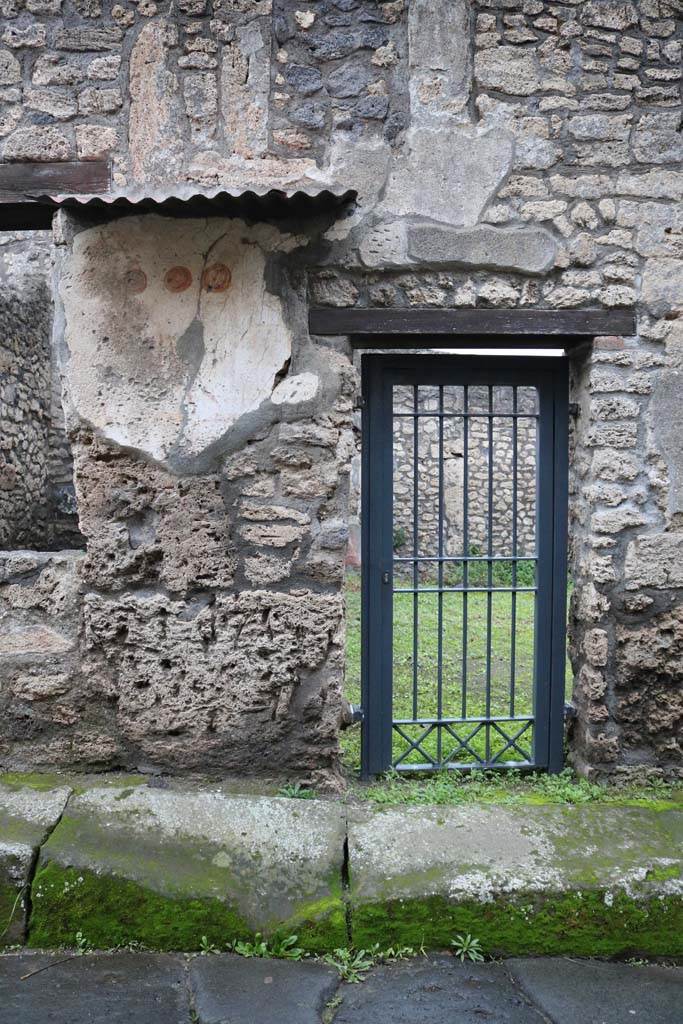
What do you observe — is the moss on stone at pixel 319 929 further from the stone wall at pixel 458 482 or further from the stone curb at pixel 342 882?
the stone wall at pixel 458 482

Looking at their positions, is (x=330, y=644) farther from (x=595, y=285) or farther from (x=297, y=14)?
(x=297, y=14)

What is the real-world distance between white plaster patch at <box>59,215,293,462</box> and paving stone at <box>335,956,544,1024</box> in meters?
2.01

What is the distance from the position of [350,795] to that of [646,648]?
1.43m

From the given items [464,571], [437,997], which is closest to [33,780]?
[437,997]

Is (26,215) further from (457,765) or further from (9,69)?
(457,765)

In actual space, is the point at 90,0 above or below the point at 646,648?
above

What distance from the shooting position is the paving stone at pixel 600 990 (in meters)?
2.24

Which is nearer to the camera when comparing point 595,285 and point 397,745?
point 595,285

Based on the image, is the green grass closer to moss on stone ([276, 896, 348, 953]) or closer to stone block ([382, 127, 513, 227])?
moss on stone ([276, 896, 348, 953])

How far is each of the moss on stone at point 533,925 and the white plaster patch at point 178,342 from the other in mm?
1883

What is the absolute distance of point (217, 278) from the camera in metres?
3.11

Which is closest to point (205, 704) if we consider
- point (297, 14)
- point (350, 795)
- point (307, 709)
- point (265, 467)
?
point (307, 709)

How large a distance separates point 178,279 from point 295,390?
2.14ft

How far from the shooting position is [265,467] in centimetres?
315
